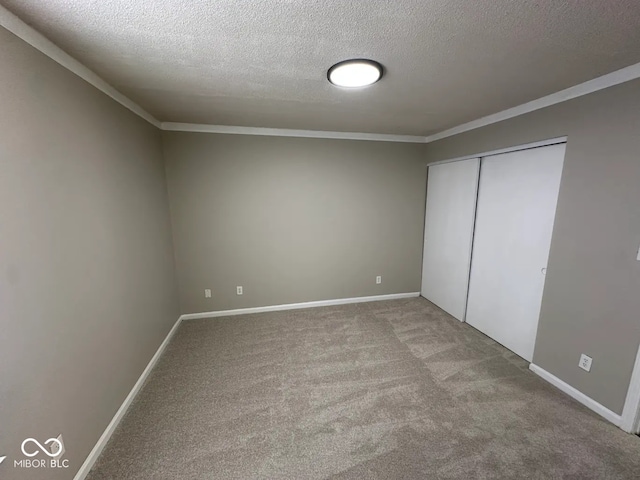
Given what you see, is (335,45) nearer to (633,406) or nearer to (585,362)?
(585,362)

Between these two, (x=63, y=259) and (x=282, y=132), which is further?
(x=282, y=132)

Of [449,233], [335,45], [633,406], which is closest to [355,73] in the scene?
[335,45]

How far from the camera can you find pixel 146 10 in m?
1.08

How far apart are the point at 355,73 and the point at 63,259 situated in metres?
2.00

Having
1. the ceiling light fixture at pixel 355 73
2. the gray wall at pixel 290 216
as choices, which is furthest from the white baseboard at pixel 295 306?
the ceiling light fixture at pixel 355 73

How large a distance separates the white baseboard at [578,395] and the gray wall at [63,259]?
3.38 meters

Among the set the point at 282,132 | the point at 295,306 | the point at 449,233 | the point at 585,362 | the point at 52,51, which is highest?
the point at 282,132

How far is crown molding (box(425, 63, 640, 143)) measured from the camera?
63.5 inches

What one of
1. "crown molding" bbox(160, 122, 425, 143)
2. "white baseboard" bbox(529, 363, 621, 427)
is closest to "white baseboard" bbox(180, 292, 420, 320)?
"white baseboard" bbox(529, 363, 621, 427)

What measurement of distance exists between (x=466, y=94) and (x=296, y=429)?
2812 mm

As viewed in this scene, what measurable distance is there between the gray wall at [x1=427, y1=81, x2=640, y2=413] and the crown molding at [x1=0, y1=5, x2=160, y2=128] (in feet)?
11.0

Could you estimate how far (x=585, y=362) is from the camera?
6.33 ft

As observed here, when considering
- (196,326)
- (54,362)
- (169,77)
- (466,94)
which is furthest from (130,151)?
(466,94)
